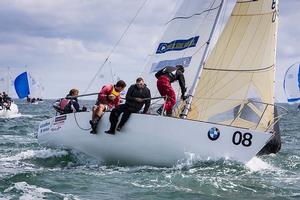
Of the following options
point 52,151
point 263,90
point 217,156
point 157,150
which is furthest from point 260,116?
point 52,151

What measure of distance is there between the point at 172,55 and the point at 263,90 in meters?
2.41

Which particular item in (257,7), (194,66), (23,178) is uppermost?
(257,7)

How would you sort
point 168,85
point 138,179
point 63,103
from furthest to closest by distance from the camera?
point 63,103, point 168,85, point 138,179

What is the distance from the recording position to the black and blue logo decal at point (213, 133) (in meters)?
10.1

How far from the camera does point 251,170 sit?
10.6 metres

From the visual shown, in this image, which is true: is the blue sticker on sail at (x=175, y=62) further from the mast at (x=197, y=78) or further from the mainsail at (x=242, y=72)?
the mast at (x=197, y=78)

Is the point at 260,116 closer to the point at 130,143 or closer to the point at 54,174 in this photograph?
the point at 130,143

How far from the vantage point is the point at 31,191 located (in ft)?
26.6

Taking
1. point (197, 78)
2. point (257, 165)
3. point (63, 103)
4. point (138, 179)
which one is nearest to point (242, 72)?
point (197, 78)

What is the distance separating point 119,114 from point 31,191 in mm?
3018

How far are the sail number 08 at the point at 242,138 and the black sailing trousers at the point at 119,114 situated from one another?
204 centimetres

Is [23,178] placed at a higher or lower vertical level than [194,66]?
lower

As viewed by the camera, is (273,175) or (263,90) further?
(263,90)

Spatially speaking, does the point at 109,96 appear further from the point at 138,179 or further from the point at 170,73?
the point at 138,179
